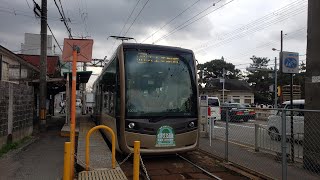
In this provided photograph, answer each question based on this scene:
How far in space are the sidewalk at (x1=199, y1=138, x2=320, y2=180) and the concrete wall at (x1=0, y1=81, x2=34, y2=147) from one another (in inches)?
264

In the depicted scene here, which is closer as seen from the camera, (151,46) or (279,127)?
(279,127)

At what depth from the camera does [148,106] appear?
9.98 m

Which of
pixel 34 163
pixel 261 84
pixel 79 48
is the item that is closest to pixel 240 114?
pixel 79 48

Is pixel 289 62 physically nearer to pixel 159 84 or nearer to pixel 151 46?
pixel 159 84

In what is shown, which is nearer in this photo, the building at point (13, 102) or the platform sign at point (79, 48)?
the platform sign at point (79, 48)

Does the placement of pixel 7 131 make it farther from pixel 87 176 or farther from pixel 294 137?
pixel 294 137

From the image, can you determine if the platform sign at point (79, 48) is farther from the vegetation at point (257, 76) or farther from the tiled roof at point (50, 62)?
the vegetation at point (257, 76)

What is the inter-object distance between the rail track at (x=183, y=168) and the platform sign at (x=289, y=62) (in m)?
3.42

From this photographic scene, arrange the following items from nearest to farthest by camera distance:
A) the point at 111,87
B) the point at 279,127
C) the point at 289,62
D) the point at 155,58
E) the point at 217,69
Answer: the point at 279,127, the point at 155,58, the point at 289,62, the point at 111,87, the point at 217,69

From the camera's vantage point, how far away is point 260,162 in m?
9.66

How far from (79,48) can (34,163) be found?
12.8ft

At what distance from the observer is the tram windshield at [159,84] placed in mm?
9961

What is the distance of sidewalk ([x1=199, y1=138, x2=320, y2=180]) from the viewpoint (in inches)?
333

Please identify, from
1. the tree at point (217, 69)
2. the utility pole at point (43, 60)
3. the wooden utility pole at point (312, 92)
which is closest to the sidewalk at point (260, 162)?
the wooden utility pole at point (312, 92)
